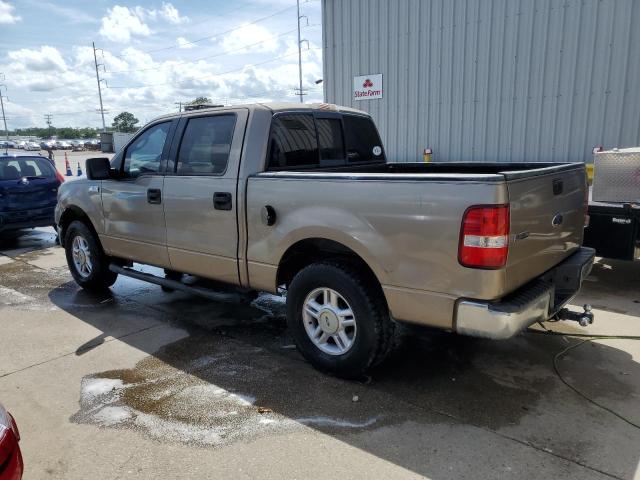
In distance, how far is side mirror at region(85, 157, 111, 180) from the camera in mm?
4980

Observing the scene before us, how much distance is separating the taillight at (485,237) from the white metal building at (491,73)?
293 inches

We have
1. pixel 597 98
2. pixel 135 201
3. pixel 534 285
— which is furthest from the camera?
pixel 597 98

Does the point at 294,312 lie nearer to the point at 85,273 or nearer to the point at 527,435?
the point at 527,435

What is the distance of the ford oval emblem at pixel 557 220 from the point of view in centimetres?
335

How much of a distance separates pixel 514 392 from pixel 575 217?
4.51 ft

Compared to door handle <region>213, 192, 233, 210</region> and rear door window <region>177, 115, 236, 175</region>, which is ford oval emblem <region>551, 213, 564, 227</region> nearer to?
door handle <region>213, 192, 233, 210</region>

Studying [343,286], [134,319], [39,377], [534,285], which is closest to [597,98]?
[534,285]

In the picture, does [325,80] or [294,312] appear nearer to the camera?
[294,312]

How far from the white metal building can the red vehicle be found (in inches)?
376

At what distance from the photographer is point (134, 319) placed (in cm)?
505

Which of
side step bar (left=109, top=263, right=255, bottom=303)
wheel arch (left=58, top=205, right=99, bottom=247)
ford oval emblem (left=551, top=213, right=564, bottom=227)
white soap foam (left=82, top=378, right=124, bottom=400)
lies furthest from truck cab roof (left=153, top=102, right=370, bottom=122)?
white soap foam (left=82, top=378, right=124, bottom=400)

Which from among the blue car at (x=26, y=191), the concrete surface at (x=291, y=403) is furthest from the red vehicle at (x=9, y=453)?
the blue car at (x=26, y=191)

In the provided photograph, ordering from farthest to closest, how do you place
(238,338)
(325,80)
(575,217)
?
1. (325,80)
2. (238,338)
3. (575,217)

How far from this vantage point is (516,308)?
2.87 meters
